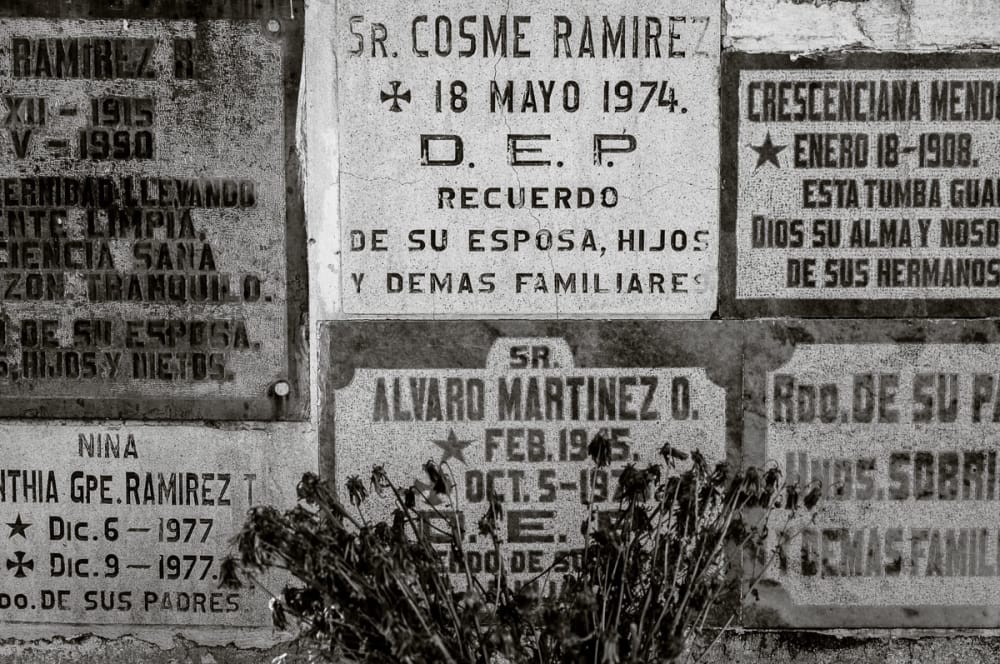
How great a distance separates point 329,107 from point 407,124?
306 millimetres

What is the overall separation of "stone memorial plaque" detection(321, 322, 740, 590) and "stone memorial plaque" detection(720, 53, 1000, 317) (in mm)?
439

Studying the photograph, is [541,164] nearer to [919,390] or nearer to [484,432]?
[484,432]

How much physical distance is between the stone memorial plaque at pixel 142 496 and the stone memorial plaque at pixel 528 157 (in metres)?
0.77

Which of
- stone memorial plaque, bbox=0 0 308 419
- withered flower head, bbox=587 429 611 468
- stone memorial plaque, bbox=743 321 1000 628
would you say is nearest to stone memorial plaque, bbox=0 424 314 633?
stone memorial plaque, bbox=0 0 308 419

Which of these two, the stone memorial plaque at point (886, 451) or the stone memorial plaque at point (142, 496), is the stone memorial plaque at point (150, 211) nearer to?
the stone memorial plaque at point (142, 496)

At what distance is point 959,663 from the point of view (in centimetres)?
356

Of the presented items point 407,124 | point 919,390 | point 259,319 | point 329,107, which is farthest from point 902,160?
point 259,319

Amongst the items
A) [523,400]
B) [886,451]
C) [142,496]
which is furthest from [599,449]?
[142,496]

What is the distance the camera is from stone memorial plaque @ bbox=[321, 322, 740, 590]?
3479mm

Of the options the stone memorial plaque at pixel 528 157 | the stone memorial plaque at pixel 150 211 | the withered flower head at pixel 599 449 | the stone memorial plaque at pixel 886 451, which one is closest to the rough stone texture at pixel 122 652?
the stone memorial plaque at pixel 150 211

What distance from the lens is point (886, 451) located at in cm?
348

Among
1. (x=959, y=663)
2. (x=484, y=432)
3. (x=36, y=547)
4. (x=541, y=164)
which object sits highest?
(x=541, y=164)

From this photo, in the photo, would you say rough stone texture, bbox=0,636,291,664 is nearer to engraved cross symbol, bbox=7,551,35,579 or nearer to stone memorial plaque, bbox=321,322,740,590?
engraved cross symbol, bbox=7,551,35,579

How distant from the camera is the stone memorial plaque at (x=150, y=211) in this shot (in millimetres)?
3402
